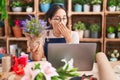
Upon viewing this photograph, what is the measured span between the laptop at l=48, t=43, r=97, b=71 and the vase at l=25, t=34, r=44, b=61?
0.92 ft

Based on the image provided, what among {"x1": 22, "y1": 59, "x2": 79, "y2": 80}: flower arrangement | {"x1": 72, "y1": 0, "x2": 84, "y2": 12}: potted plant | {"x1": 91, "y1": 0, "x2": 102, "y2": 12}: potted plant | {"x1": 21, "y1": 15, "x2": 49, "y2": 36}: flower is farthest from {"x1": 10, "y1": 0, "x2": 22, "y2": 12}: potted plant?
{"x1": 22, "y1": 59, "x2": 79, "y2": 80}: flower arrangement

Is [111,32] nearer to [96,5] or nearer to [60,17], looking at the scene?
[96,5]

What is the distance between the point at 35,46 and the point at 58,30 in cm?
63

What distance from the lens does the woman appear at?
8.75 feet

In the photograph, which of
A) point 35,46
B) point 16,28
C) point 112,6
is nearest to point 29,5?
point 16,28

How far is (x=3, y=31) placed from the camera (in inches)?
164

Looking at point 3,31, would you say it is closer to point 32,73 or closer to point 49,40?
point 49,40

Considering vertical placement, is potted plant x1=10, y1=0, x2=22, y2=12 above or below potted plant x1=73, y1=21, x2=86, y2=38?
above

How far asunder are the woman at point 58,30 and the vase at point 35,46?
1.03 feet

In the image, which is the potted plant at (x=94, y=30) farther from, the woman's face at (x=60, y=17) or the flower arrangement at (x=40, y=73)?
the flower arrangement at (x=40, y=73)

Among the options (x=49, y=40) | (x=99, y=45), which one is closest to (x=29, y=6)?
(x=99, y=45)

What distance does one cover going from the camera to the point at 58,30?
9.24ft

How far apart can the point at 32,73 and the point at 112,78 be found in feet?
1.43

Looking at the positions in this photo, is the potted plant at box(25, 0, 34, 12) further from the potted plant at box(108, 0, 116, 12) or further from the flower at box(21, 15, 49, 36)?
the flower at box(21, 15, 49, 36)
